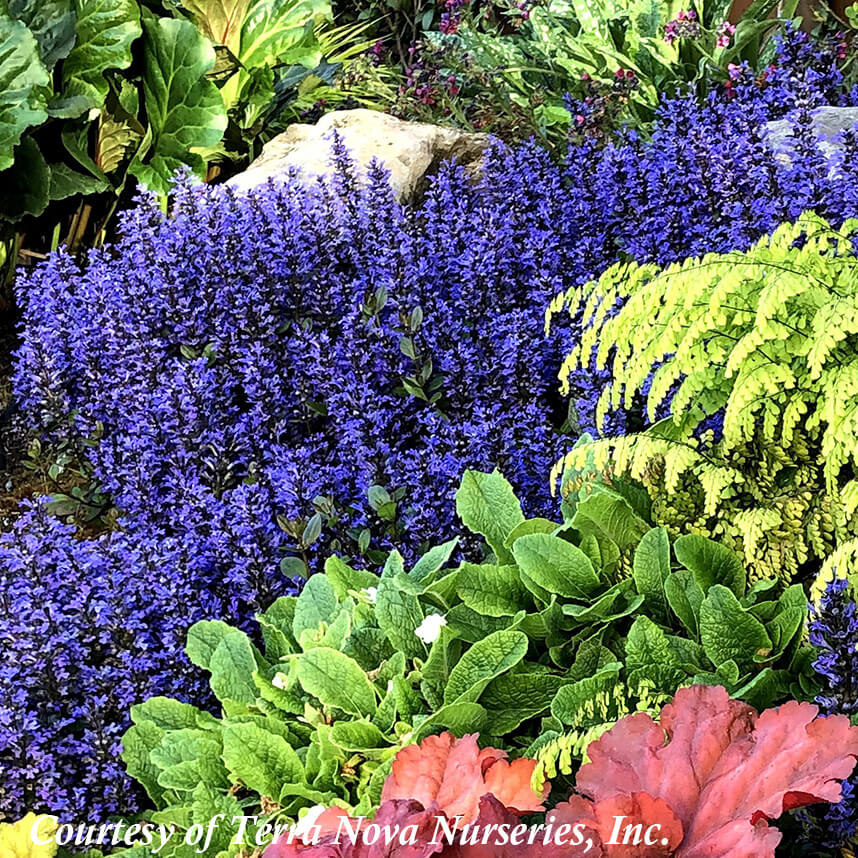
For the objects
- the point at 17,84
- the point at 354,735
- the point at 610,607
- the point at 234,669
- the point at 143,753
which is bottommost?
the point at 143,753

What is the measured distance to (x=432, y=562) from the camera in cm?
230

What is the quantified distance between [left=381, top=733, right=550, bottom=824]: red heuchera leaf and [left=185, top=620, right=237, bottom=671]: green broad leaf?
2.74 feet

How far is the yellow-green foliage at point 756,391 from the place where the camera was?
6.54 ft

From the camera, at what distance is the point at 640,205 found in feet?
10.3

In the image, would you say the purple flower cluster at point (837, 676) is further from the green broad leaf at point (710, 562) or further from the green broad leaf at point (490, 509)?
the green broad leaf at point (490, 509)

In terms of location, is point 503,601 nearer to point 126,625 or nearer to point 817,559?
point 817,559

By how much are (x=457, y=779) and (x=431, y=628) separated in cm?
56

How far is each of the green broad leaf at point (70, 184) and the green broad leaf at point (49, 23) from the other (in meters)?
0.45

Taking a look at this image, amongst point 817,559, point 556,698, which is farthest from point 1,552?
point 817,559

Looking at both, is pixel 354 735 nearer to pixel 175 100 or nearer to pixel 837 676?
pixel 837 676

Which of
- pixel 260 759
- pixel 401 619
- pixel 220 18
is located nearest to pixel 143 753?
pixel 260 759

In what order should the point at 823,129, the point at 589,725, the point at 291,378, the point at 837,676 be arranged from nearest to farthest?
the point at 837,676
the point at 589,725
the point at 291,378
the point at 823,129

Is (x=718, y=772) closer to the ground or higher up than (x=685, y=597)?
higher up

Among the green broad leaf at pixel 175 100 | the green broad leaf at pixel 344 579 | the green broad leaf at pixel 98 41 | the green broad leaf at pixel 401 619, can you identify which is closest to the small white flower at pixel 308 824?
the green broad leaf at pixel 401 619
